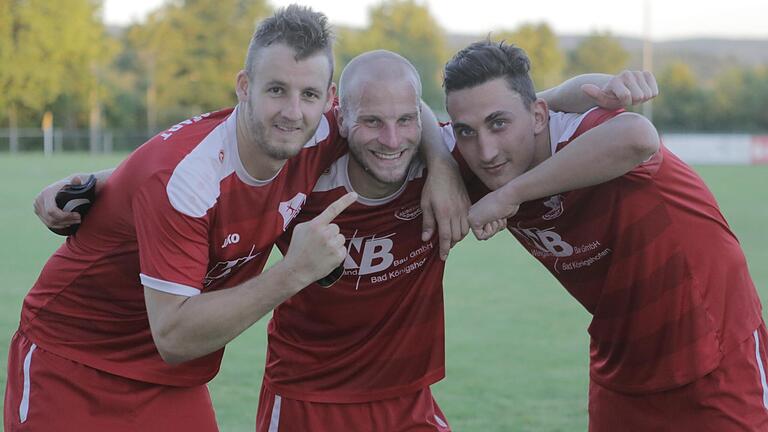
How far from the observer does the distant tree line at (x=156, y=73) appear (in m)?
61.1

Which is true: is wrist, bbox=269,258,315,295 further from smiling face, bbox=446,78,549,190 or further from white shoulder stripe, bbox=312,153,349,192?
smiling face, bbox=446,78,549,190

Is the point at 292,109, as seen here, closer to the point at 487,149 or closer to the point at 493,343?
the point at 487,149

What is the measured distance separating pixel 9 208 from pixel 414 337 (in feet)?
59.3

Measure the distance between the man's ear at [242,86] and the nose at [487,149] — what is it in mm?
1035

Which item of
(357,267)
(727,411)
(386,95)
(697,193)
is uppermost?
(386,95)

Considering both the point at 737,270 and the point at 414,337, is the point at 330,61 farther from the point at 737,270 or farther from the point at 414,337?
the point at 737,270

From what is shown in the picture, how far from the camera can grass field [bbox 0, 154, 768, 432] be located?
21.6ft

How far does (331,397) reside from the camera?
4523mm

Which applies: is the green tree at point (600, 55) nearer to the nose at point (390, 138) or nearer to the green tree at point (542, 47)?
the green tree at point (542, 47)

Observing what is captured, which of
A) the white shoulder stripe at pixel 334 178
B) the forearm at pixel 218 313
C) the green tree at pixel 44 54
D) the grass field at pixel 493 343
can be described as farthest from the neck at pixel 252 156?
the green tree at pixel 44 54

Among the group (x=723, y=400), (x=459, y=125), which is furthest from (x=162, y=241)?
(x=723, y=400)

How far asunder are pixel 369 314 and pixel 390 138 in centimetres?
93

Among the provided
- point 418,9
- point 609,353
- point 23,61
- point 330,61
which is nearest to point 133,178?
point 330,61

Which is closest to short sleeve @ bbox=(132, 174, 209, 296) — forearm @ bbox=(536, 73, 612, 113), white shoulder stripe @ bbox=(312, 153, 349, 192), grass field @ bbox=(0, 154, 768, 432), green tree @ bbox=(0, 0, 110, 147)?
white shoulder stripe @ bbox=(312, 153, 349, 192)
